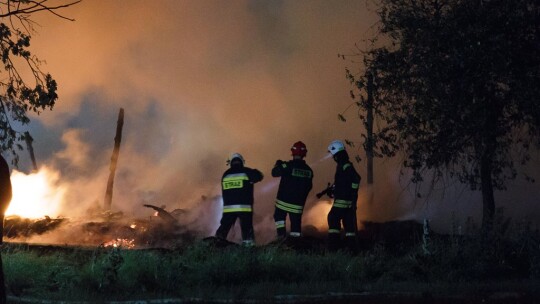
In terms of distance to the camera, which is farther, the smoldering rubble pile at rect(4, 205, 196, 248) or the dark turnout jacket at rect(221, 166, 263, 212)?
the smoldering rubble pile at rect(4, 205, 196, 248)

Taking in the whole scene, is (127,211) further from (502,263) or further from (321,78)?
(502,263)

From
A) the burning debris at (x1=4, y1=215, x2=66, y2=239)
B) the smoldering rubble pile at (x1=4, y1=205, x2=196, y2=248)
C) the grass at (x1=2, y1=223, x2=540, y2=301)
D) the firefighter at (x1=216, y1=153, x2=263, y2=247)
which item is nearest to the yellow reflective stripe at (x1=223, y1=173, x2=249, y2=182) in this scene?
the firefighter at (x1=216, y1=153, x2=263, y2=247)

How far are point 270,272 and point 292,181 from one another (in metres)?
4.59

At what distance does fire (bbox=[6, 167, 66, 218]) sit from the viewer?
19.7 m

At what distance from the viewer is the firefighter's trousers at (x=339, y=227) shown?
14.1m

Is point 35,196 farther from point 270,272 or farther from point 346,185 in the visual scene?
point 270,272

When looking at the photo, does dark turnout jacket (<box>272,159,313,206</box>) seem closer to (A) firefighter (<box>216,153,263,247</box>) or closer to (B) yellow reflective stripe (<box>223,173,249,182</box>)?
(A) firefighter (<box>216,153,263,247</box>)

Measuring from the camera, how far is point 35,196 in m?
20.7

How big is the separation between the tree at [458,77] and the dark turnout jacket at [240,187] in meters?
2.88

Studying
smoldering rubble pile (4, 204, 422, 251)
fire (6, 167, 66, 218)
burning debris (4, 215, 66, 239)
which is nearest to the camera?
smoldering rubble pile (4, 204, 422, 251)

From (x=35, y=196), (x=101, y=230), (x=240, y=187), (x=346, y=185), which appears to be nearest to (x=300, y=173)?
(x=346, y=185)

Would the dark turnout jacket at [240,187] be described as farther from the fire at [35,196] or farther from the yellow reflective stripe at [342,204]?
the fire at [35,196]

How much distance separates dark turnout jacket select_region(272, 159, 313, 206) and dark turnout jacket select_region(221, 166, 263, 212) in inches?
18.0

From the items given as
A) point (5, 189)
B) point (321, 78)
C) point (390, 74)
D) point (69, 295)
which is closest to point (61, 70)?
point (321, 78)
